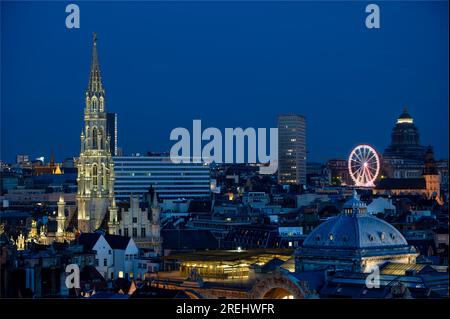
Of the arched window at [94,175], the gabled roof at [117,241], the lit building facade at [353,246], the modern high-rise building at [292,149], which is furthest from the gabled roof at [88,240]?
the modern high-rise building at [292,149]

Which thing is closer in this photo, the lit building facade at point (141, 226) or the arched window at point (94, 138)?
the lit building facade at point (141, 226)

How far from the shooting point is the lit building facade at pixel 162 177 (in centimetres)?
8889

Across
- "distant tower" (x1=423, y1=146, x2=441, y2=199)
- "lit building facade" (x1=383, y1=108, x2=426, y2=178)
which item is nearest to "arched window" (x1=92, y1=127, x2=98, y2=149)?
"distant tower" (x1=423, y1=146, x2=441, y2=199)

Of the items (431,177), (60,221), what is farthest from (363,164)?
(60,221)

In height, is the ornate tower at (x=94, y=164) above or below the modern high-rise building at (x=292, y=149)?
below

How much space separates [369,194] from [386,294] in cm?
6300

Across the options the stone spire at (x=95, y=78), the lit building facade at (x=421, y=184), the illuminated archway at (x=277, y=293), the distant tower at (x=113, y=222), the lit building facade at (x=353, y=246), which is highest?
the stone spire at (x=95, y=78)

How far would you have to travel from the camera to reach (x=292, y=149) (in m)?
97.9

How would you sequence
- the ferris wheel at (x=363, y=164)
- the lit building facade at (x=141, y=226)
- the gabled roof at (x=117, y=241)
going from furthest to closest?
the ferris wheel at (x=363, y=164) < the lit building facade at (x=141, y=226) < the gabled roof at (x=117, y=241)

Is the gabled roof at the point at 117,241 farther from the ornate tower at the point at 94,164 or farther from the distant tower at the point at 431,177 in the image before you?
the distant tower at the point at 431,177

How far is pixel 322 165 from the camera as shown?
123m

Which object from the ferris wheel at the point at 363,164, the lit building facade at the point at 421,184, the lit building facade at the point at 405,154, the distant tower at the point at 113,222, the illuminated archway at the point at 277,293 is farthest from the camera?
the lit building facade at the point at 405,154

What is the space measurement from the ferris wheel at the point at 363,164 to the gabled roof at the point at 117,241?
3948 centimetres
